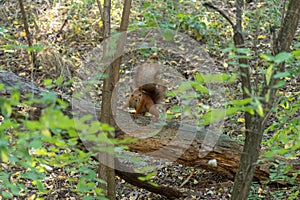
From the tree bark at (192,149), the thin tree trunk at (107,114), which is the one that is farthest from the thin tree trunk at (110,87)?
the tree bark at (192,149)

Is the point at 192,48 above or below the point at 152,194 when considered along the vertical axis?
above

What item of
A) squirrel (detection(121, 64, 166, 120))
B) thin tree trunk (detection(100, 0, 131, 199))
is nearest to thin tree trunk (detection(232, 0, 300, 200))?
thin tree trunk (detection(100, 0, 131, 199))

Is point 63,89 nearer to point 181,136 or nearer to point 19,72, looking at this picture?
point 19,72

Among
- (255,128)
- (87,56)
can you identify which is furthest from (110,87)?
(87,56)

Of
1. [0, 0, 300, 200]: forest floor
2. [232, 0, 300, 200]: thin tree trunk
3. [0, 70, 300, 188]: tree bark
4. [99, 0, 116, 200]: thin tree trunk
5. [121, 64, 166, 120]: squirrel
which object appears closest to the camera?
[232, 0, 300, 200]: thin tree trunk

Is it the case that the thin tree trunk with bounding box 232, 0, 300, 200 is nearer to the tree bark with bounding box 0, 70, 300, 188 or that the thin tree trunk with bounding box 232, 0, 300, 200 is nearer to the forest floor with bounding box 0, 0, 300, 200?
the tree bark with bounding box 0, 70, 300, 188

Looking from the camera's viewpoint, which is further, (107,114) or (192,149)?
(192,149)

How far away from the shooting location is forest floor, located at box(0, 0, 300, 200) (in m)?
4.05

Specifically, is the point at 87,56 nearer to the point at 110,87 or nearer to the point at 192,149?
the point at 192,149

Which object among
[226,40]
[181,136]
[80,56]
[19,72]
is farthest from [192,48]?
[181,136]

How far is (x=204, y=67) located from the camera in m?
5.50

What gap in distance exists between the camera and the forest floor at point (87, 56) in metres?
4.05

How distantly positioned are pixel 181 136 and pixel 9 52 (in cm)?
320

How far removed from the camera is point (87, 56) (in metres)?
5.82
